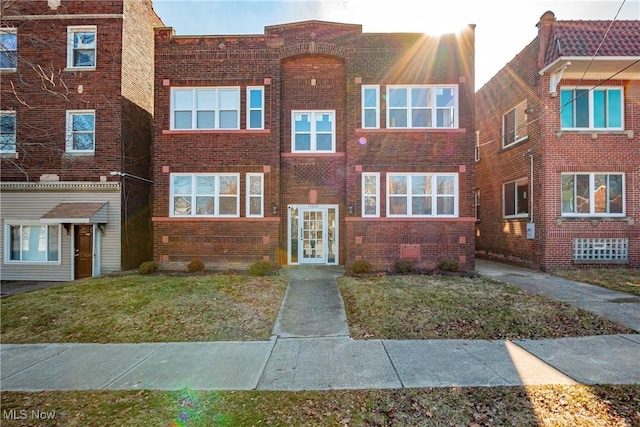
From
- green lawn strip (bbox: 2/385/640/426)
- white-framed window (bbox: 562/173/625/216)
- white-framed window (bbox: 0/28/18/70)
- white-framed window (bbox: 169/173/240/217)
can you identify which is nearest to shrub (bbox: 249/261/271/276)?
white-framed window (bbox: 169/173/240/217)

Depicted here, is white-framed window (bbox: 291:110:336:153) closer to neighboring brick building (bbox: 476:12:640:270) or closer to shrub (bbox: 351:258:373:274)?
shrub (bbox: 351:258:373:274)

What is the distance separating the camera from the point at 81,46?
1320cm

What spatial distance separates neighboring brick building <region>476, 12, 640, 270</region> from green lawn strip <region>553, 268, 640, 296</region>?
510mm

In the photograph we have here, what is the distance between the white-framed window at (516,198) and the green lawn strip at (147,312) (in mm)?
10689

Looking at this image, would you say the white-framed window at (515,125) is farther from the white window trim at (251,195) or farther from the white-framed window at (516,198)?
the white window trim at (251,195)

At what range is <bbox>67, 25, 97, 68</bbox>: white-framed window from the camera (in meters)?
13.1

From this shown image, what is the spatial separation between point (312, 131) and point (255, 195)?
331cm

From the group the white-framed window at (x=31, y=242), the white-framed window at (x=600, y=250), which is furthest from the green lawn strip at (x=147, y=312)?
the white-framed window at (x=600, y=250)

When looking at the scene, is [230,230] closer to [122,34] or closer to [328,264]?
[328,264]

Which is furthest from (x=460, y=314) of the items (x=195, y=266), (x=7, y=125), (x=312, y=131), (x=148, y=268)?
(x=7, y=125)

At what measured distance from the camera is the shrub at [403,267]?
450 inches

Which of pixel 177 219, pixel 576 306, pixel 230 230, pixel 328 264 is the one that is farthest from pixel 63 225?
pixel 576 306

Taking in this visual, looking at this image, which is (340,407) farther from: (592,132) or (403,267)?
(592,132)

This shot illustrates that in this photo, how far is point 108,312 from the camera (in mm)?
7570
